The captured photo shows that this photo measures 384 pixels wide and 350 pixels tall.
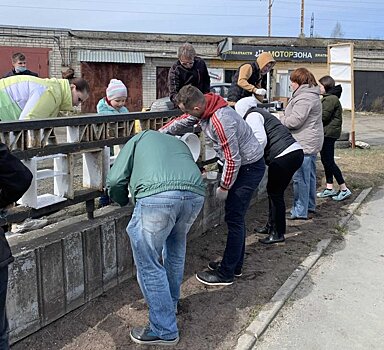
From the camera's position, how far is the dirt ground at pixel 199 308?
3.21 metres

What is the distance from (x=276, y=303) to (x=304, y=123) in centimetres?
271

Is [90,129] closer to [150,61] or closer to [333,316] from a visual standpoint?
[333,316]

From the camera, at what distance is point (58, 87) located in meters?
4.00

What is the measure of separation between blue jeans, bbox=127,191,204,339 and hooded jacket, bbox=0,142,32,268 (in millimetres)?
883

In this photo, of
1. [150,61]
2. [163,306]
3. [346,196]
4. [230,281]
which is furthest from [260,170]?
[150,61]

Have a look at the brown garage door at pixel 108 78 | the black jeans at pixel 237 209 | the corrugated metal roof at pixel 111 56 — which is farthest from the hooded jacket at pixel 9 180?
the corrugated metal roof at pixel 111 56

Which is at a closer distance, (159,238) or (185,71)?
(159,238)

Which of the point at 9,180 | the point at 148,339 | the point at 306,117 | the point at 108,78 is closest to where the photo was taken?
the point at 9,180

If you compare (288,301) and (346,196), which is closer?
(288,301)

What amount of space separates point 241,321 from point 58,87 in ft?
7.63

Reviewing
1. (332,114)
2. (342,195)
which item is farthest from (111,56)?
(342,195)

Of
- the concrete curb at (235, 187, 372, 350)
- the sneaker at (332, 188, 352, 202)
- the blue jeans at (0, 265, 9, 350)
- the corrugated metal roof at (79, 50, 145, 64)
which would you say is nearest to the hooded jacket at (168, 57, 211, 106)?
the concrete curb at (235, 187, 372, 350)

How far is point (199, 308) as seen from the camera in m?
3.71

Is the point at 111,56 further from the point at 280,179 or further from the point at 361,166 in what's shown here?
the point at 280,179
